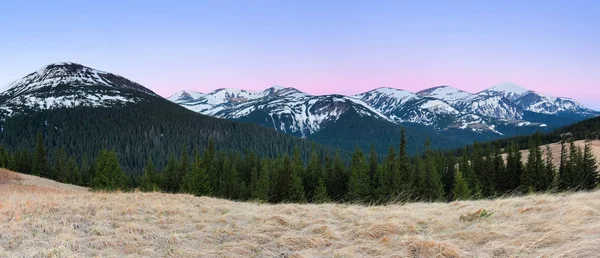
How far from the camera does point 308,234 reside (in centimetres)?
893

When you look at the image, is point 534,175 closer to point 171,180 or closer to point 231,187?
point 231,187

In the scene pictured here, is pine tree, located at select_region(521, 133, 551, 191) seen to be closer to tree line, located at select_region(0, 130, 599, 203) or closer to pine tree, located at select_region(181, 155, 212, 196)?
tree line, located at select_region(0, 130, 599, 203)

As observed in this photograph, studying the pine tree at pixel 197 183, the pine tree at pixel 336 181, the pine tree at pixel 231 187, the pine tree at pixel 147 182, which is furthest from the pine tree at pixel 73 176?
the pine tree at pixel 336 181

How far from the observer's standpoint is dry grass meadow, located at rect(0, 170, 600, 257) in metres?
6.94

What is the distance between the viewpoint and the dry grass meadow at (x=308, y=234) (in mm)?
6939

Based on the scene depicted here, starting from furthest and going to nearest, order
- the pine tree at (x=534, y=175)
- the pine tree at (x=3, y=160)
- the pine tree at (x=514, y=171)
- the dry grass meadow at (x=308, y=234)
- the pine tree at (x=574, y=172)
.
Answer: the pine tree at (x=3, y=160) → the pine tree at (x=514, y=171) → the pine tree at (x=534, y=175) → the pine tree at (x=574, y=172) → the dry grass meadow at (x=308, y=234)

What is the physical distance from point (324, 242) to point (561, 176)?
260ft

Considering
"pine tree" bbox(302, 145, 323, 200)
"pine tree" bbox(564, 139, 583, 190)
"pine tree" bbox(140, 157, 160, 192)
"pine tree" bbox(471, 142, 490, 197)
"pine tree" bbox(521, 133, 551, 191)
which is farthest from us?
"pine tree" bbox(302, 145, 323, 200)

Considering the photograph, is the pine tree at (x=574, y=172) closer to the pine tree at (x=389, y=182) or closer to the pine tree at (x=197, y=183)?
the pine tree at (x=389, y=182)

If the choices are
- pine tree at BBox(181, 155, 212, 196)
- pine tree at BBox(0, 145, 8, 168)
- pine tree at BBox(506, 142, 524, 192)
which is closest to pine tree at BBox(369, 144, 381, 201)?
pine tree at BBox(506, 142, 524, 192)

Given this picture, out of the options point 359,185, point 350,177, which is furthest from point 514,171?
point 359,185

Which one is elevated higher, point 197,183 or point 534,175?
point 534,175

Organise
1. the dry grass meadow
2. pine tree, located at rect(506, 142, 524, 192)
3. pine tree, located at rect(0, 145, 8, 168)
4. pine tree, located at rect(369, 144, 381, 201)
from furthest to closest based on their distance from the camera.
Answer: pine tree, located at rect(0, 145, 8, 168), pine tree, located at rect(506, 142, 524, 192), pine tree, located at rect(369, 144, 381, 201), the dry grass meadow

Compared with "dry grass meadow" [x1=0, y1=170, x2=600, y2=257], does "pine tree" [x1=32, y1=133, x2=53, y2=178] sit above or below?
below
